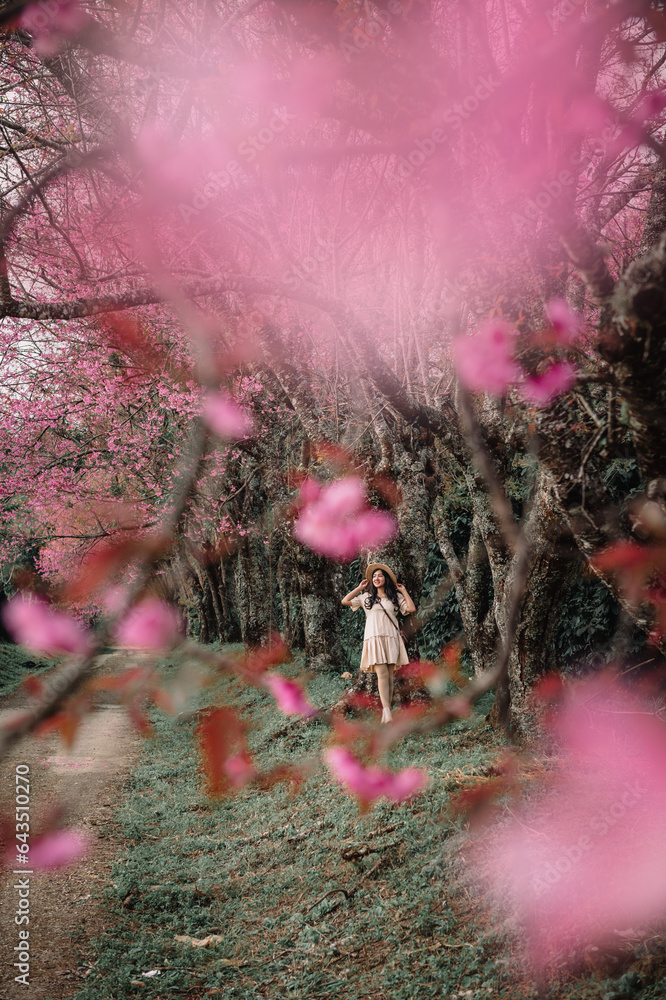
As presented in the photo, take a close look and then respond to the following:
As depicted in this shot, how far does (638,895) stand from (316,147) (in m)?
7.73

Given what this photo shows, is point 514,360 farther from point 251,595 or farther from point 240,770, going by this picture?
point 251,595

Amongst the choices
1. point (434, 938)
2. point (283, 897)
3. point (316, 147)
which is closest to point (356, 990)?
point (434, 938)

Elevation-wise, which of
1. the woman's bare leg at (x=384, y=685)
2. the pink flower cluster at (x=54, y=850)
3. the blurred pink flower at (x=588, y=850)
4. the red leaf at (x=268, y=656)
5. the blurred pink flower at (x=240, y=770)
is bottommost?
the blurred pink flower at (x=588, y=850)

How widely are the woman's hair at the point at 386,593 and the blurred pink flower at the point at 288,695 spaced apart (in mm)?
2872

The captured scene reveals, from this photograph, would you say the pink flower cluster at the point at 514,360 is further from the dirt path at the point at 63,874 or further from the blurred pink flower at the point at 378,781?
the dirt path at the point at 63,874

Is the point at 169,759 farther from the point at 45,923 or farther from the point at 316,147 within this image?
the point at 316,147

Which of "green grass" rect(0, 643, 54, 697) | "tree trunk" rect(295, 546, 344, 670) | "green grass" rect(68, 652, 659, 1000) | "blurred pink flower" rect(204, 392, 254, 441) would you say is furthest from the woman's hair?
"green grass" rect(0, 643, 54, 697)

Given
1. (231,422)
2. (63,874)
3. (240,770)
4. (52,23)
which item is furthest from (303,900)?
(231,422)

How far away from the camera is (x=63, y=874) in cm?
552

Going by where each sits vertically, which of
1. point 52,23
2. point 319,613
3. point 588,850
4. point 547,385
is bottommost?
point 588,850

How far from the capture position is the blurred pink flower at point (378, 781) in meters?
6.07

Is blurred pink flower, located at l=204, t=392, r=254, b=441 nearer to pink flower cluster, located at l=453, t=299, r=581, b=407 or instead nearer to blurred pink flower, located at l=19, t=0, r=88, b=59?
blurred pink flower, located at l=19, t=0, r=88, b=59

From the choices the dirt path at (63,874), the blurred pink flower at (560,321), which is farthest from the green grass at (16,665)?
the blurred pink flower at (560,321)

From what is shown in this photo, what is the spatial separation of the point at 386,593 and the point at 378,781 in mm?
2395
